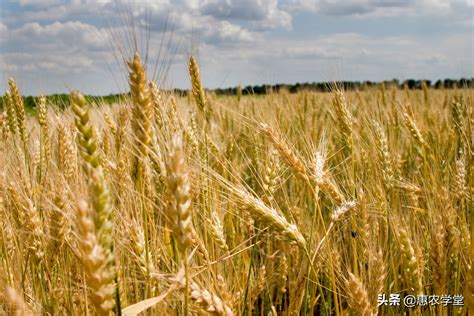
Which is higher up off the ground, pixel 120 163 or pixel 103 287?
pixel 120 163

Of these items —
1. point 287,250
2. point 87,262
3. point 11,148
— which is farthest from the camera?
point 11,148

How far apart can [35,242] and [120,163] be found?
39 cm

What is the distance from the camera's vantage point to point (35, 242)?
1.65 metres

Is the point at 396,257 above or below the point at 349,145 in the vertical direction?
below

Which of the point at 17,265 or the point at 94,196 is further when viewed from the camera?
the point at 17,265

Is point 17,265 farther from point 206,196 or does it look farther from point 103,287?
point 103,287

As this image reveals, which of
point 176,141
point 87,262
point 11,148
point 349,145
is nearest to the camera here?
point 87,262

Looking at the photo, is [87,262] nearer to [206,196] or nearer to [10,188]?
[10,188]

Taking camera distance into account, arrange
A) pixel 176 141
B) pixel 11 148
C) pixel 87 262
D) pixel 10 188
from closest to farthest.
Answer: pixel 87 262, pixel 176 141, pixel 10 188, pixel 11 148

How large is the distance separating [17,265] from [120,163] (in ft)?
1.75

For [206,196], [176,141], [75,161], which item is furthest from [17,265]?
[176,141]

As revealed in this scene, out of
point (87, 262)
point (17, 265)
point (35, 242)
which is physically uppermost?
point (87, 262)

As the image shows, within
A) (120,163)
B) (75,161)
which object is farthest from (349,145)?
(75,161)

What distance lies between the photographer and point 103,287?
95cm
